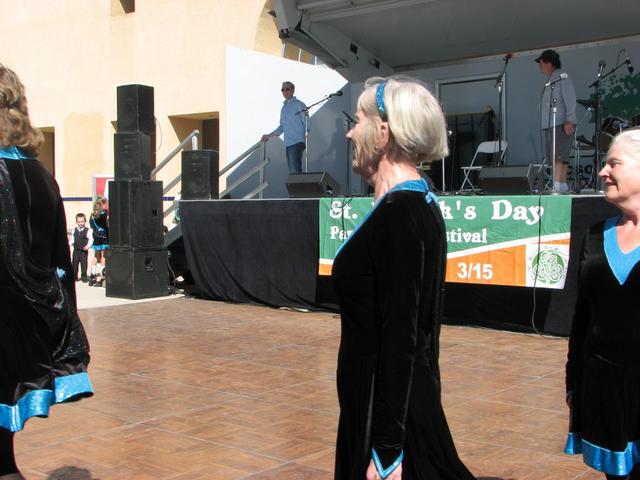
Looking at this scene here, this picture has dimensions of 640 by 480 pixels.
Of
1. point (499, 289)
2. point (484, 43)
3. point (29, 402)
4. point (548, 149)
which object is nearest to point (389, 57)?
point (484, 43)

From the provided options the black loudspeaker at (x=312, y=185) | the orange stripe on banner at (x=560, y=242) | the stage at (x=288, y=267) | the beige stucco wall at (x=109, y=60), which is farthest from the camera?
the beige stucco wall at (x=109, y=60)

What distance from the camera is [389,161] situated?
217 cm

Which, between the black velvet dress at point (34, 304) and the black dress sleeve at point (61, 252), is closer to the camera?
the black velvet dress at point (34, 304)

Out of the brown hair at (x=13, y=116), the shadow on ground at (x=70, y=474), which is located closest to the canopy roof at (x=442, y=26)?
the shadow on ground at (x=70, y=474)

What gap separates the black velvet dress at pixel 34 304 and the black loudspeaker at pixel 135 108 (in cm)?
945

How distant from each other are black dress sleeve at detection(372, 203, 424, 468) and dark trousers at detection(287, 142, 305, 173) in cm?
1111

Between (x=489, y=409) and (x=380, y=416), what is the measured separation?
359 cm

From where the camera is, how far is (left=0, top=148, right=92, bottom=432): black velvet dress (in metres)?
2.68

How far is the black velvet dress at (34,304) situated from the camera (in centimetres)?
268

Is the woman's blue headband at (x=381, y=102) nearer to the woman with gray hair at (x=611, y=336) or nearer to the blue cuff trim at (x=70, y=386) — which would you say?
the woman with gray hair at (x=611, y=336)

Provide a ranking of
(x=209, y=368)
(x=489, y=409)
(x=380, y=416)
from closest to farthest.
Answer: (x=380, y=416)
(x=489, y=409)
(x=209, y=368)

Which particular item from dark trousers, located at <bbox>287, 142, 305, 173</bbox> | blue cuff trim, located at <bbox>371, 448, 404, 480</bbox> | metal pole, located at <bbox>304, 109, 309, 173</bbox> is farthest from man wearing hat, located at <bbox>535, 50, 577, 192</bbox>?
blue cuff trim, located at <bbox>371, 448, 404, 480</bbox>

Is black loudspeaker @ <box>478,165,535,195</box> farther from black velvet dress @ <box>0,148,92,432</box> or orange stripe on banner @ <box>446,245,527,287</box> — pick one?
black velvet dress @ <box>0,148,92,432</box>

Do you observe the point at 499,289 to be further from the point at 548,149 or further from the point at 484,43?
the point at 484,43
